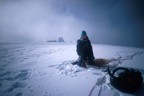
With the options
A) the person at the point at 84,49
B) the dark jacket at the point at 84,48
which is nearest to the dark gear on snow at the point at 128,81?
the person at the point at 84,49

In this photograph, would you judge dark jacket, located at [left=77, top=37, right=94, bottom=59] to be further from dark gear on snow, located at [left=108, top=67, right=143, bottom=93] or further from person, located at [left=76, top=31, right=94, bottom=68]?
dark gear on snow, located at [left=108, top=67, right=143, bottom=93]

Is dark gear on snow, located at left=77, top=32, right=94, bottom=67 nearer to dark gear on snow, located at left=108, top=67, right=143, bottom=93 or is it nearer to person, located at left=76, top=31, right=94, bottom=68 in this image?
person, located at left=76, top=31, right=94, bottom=68

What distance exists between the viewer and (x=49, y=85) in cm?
441

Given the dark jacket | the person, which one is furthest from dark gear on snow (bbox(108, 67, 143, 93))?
the dark jacket

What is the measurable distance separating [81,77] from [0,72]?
159 inches

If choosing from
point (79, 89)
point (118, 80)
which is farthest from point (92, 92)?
point (118, 80)

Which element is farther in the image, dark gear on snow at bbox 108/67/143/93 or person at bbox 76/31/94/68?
person at bbox 76/31/94/68

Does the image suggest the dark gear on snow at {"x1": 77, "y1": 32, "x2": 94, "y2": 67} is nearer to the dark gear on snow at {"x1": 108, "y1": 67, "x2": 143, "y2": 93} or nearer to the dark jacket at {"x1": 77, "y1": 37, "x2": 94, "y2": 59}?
the dark jacket at {"x1": 77, "y1": 37, "x2": 94, "y2": 59}

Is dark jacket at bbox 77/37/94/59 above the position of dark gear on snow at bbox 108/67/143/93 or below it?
above

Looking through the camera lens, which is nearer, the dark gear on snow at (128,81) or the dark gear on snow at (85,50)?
the dark gear on snow at (128,81)

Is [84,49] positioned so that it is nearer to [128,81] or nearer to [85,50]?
[85,50]

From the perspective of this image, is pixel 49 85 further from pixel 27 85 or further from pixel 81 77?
pixel 81 77

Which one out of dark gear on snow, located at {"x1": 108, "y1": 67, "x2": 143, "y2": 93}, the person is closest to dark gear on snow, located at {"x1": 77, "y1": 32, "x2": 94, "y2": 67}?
the person

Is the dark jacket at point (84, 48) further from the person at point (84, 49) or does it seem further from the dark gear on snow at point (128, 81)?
the dark gear on snow at point (128, 81)
